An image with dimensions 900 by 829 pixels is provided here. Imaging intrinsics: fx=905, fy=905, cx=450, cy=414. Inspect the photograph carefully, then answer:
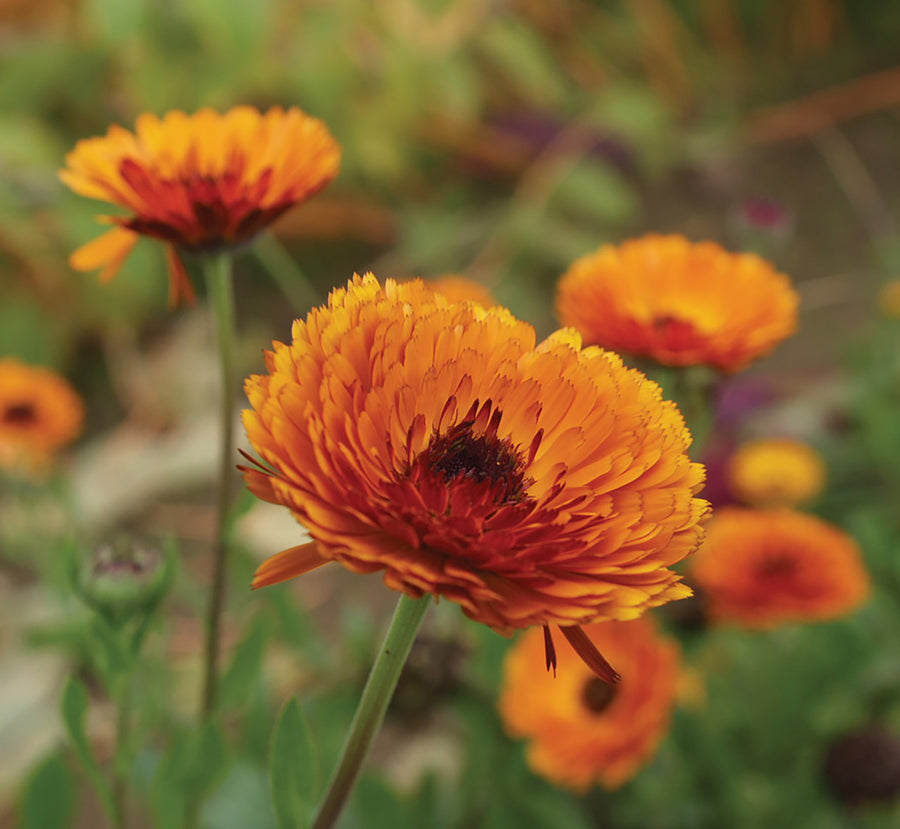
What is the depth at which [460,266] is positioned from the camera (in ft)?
6.88

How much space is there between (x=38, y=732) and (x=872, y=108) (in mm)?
2451

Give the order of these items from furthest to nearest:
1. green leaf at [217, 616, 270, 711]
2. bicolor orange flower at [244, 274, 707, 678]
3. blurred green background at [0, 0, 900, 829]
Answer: blurred green background at [0, 0, 900, 829]
green leaf at [217, 616, 270, 711]
bicolor orange flower at [244, 274, 707, 678]

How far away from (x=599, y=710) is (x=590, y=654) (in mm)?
559

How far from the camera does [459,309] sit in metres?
0.33

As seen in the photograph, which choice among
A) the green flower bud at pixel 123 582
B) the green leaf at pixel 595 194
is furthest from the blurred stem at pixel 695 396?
the green leaf at pixel 595 194

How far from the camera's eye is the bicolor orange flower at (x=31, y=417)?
1.17 m

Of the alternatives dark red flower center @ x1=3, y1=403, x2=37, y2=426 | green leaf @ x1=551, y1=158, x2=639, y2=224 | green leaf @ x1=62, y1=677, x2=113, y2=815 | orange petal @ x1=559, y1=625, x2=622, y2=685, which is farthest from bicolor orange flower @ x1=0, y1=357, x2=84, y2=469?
green leaf @ x1=551, y1=158, x2=639, y2=224

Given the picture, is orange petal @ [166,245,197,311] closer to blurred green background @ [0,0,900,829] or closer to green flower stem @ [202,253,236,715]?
green flower stem @ [202,253,236,715]

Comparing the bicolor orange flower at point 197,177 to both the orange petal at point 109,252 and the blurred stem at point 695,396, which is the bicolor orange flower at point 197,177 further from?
the blurred stem at point 695,396

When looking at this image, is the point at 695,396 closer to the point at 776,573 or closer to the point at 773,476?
the point at 776,573

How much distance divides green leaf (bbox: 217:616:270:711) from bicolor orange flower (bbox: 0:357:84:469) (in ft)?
2.45

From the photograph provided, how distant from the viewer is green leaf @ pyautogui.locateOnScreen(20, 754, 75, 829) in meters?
0.54

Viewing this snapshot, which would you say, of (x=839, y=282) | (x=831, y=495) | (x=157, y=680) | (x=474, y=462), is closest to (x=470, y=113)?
(x=839, y=282)

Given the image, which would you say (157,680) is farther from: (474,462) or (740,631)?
(740,631)
